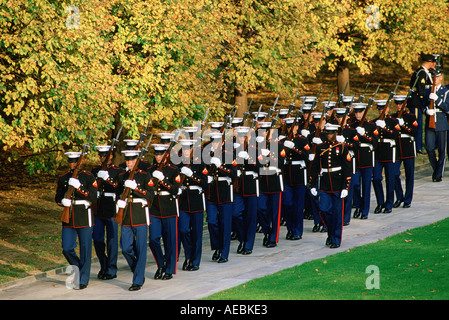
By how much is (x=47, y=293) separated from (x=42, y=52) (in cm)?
450

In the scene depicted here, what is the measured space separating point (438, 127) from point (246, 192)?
6.73m

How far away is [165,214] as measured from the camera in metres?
12.4

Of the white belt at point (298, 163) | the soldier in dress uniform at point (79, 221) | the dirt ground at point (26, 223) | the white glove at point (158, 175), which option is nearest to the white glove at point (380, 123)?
the white belt at point (298, 163)

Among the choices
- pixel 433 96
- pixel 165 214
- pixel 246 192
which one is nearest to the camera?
pixel 165 214

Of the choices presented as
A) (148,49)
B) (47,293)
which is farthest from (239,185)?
(148,49)

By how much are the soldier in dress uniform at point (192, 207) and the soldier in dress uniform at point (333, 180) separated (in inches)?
86.1

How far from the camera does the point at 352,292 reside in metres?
10.5

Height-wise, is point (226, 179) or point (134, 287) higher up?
point (226, 179)

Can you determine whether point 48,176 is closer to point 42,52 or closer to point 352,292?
point 42,52

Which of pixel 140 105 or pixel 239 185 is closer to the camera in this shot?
pixel 239 185

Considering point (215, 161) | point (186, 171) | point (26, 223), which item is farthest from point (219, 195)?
point (26, 223)

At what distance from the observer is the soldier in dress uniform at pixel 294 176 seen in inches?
583

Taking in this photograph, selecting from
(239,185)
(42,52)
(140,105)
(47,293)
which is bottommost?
(47,293)

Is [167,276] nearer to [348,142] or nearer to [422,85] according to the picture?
[348,142]
